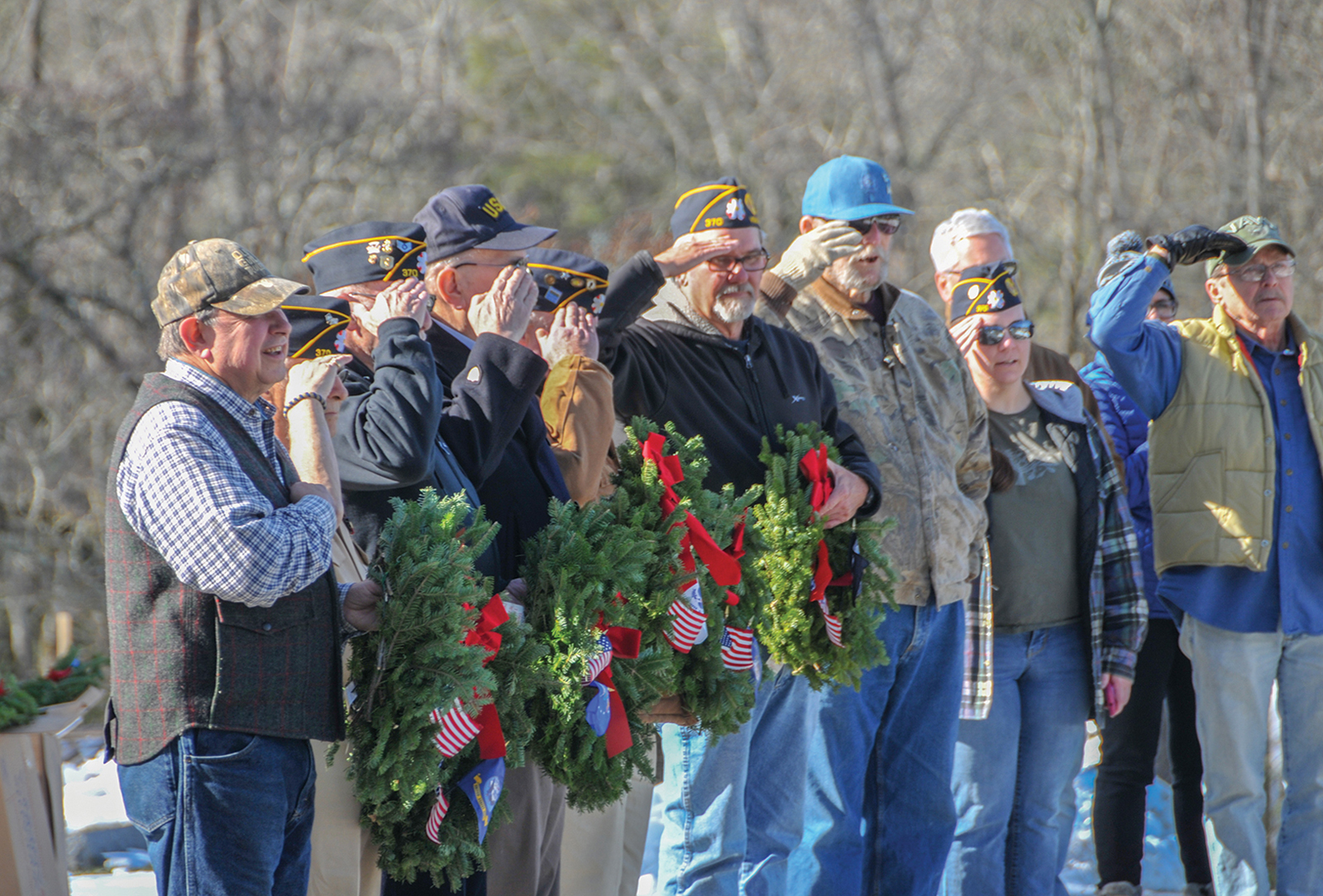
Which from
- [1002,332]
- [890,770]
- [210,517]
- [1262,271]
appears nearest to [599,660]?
[210,517]

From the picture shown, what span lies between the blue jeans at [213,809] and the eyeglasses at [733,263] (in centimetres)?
196

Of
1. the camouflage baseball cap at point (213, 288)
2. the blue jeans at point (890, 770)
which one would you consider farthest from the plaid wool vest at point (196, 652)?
the blue jeans at point (890, 770)

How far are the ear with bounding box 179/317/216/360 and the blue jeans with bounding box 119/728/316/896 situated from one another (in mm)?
776

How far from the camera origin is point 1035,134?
594 inches

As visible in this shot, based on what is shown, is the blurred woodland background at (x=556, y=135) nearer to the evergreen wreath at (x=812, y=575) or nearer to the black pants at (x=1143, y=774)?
the evergreen wreath at (x=812, y=575)

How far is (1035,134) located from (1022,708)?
1200cm

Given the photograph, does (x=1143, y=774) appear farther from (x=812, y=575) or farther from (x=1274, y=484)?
(x=812, y=575)

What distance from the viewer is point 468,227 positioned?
3.46 m

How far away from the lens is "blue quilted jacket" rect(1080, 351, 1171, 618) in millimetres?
4953

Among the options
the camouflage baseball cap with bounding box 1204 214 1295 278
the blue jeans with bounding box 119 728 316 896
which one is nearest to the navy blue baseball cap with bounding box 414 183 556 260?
the blue jeans with bounding box 119 728 316 896

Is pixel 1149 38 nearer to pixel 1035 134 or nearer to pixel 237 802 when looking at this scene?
pixel 1035 134

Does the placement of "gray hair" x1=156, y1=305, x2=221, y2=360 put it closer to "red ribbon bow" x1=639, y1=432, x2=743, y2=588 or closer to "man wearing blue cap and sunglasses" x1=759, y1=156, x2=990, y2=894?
"red ribbon bow" x1=639, y1=432, x2=743, y2=588

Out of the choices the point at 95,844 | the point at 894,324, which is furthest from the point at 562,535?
the point at 95,844

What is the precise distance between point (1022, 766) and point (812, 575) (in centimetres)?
120
